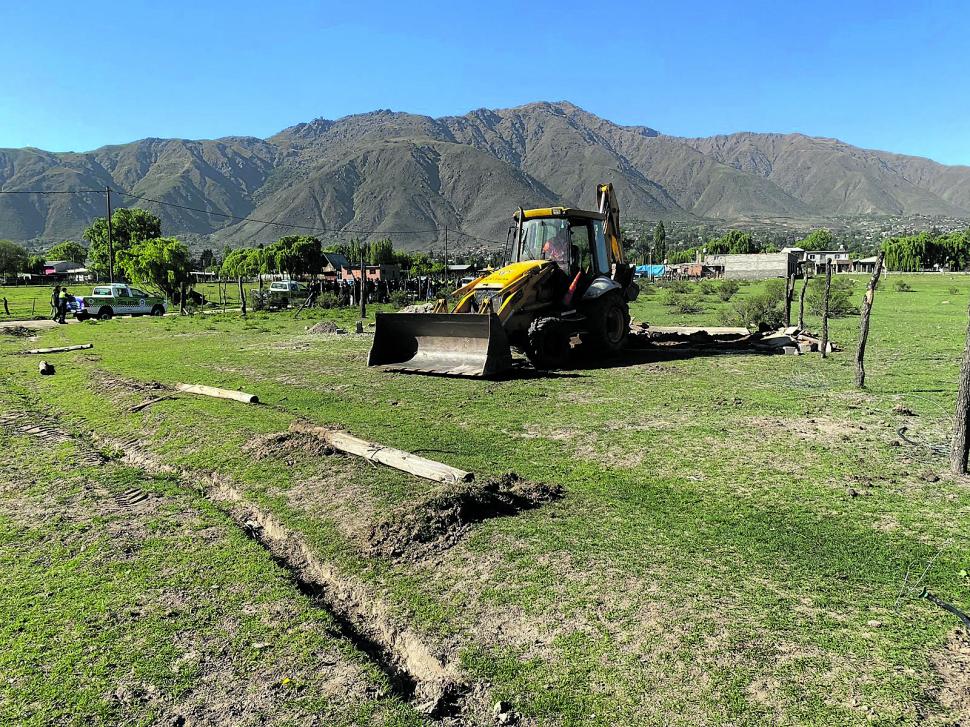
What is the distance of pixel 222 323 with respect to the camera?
30.1 metres

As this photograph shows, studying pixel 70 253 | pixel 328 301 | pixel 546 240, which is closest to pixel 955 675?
pixel 546 240

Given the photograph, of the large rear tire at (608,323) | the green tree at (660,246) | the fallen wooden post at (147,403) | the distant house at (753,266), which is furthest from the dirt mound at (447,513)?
the green tree at (660,246)

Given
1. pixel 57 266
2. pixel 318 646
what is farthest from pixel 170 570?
pixel 57 266

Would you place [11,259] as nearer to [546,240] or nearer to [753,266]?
[753,266]

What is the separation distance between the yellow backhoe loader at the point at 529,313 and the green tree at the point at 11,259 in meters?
103

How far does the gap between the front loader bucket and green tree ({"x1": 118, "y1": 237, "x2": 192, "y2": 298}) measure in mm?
32804

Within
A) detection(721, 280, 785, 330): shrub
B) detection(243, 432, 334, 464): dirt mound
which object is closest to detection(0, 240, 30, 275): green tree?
detection(721, 280, 785, 330): shrub

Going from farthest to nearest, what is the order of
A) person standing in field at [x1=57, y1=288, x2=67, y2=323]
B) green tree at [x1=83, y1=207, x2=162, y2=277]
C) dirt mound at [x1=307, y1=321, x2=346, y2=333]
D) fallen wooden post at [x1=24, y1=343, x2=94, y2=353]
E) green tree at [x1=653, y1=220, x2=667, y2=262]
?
green tree at [x1=653, y1=220, x2=667, y2=262]
green tree at [x1=83, y1=207, x2=162, y2=277]
person standing in field at [x1=57, y1=288, x2=67, y2=323]
dirt mound at [x1=307, y1=321, x2=346, y2=333]
fallen wooden post at [x1=24, y1=343, x2=94, y2=353]

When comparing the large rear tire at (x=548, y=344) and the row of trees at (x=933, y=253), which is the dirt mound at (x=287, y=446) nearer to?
the large rear tire at (x=548, y=344)

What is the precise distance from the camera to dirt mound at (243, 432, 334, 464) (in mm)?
7625

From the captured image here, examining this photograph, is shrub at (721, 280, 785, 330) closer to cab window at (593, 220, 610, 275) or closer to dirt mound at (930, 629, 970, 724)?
cab window at (593, 220, 610, 275)

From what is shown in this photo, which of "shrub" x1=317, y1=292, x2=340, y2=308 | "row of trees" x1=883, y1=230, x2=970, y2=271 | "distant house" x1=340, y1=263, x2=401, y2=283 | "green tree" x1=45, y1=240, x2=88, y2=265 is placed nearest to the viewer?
"shrub" x1=317, y1=292, x2=340, y2=308

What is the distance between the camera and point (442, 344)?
13375mm

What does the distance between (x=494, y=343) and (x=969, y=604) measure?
8757mm
